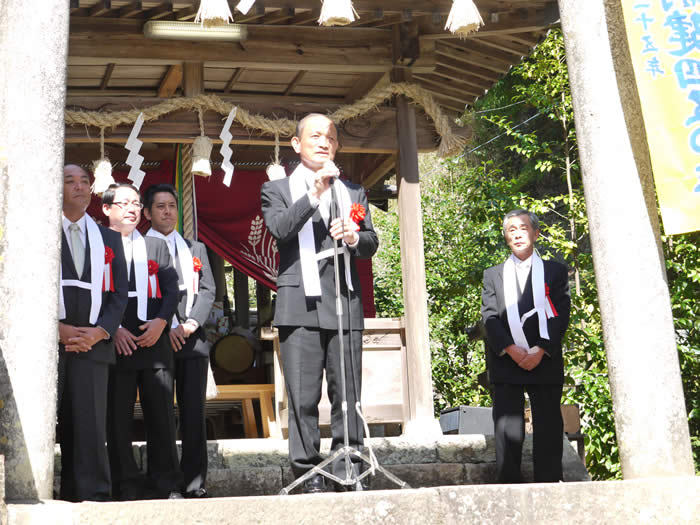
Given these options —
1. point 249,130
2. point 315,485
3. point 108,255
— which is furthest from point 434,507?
point 249,130

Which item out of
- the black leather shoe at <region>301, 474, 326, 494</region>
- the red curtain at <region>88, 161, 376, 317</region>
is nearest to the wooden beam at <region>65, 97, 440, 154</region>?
the red curtain at <region>88, 161, 376, 317</region>

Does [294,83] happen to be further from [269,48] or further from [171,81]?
[171,81]

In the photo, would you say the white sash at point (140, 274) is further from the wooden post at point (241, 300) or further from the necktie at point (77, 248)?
the wooden post at point (241, 300)

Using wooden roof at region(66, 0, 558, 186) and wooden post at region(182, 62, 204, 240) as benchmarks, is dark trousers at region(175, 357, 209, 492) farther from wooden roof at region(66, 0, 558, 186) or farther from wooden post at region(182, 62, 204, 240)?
wooden roof at region(66, 0, 558, 186)

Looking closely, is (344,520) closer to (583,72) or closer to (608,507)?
(608,507)

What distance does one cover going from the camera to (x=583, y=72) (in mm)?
4531

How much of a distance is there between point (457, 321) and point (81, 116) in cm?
668

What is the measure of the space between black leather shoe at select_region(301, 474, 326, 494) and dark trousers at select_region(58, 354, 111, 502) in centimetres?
96

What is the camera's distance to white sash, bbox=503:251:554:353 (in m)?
5.55

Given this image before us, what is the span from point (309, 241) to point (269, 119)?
128 inches

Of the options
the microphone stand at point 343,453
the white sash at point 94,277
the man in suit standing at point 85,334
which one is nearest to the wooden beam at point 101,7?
the man in suit standing at point 85,334

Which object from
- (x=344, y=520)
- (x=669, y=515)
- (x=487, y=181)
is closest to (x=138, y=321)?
(x=344, y=520)

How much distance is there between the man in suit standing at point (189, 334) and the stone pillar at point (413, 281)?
6.73 ft

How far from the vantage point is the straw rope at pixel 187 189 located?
7.83 meters
